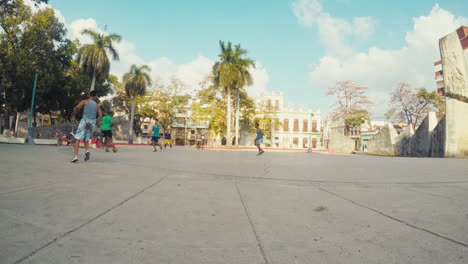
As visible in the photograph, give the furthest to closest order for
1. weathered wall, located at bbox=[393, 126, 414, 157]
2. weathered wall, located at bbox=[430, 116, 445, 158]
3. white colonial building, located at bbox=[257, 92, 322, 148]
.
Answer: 1. white colonial building, located at bbox=[257, 92, 322, 148]
2. weathered wall, located at bbox=[393, 126, 414, 157]
3. weathered wall, located at bbox=[430, 116, 445, 158]

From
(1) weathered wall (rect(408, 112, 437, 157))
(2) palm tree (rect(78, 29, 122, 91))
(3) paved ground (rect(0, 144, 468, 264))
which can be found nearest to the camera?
(3) paved ground (rect(0, 144, 468, 264))

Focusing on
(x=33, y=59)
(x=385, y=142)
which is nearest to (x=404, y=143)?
(x=385, y=142)

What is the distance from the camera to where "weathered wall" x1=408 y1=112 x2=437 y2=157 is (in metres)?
19.7

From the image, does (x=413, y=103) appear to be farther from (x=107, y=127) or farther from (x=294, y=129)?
(x=107, y=127)

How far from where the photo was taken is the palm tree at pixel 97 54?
29594 millimetres

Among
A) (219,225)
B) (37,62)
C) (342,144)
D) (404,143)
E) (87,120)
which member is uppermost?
(37,62)

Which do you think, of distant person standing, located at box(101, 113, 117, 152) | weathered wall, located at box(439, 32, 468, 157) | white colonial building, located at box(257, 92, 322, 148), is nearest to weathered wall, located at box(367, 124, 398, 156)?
weathered wall, located at box(439, 32, 468, 157)

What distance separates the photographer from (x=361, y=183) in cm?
474

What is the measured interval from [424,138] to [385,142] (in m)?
5.27

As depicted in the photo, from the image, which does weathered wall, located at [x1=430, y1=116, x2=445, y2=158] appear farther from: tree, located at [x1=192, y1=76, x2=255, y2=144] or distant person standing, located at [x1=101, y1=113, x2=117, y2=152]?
tree, located at [x1=192, y1=76, x2=255, y2=144]

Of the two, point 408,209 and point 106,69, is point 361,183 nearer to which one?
point 408,209

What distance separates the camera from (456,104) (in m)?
16.3

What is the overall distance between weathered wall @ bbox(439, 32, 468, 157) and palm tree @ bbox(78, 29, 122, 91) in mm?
30127

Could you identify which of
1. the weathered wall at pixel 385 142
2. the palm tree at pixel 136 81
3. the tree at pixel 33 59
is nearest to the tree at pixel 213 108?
the palm tree at pixel 136 81
